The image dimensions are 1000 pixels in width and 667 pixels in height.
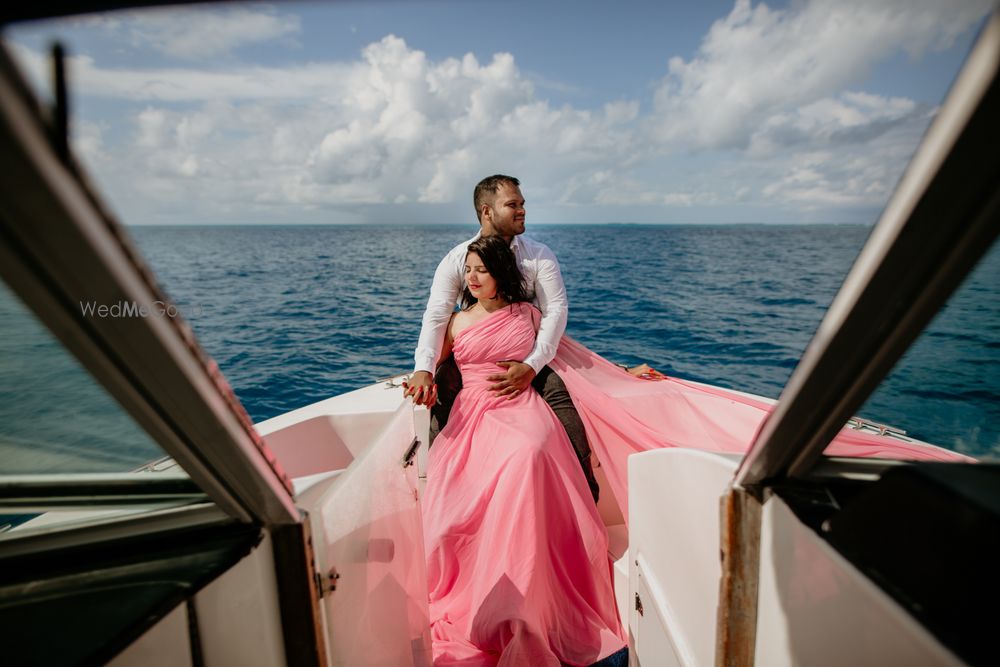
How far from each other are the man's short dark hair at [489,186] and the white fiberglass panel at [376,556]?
1.51 metres

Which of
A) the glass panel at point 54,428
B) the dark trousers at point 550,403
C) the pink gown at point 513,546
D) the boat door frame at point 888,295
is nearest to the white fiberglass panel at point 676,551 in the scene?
the boat door frame at point 888,295

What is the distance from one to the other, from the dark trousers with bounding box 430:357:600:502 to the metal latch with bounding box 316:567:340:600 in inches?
56.0

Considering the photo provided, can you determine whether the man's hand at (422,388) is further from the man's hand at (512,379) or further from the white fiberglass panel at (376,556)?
the white fiberglass panel at (376,556)

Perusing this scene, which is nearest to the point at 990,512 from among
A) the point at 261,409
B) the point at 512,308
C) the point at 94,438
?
the point at 94,438

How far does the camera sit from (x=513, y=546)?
2012 millimetres

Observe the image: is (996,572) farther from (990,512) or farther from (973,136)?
(973,136)

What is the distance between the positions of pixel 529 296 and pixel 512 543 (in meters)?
1.37

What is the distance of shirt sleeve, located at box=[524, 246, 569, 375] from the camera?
109 inches

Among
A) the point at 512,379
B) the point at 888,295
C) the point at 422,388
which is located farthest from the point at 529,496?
the point at 888,295

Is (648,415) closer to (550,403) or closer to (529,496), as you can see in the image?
(550,403)

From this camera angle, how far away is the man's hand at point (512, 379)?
2586 millimetres

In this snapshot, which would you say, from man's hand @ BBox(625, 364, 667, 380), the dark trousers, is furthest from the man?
man's hand @ BBox(625, 364, 667, 380)

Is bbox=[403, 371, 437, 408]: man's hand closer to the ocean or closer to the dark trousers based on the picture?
the dark trousers

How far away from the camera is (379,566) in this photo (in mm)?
1404
